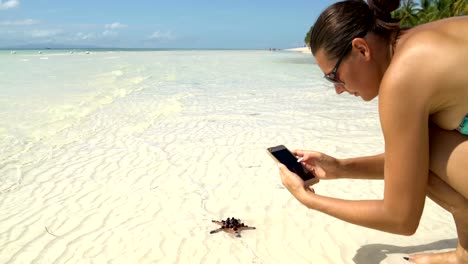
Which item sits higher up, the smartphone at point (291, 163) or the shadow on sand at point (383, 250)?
the smartphone at point (291, 163)

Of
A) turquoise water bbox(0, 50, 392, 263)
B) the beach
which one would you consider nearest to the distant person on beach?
the beach

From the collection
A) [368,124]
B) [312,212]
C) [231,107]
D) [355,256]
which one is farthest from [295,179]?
[231,107]

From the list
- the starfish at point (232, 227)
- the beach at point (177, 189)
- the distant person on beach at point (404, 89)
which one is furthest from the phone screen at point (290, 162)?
the starfish at point (232, 227)

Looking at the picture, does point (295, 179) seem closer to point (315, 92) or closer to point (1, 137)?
point (1, 137)

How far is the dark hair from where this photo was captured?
2057 millimetres

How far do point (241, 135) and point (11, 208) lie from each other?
4.30 meters

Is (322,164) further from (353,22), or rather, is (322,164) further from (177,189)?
(177,189)

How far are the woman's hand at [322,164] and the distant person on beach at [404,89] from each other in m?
0.75

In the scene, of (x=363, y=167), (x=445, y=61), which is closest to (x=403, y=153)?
(x=445, y=61)

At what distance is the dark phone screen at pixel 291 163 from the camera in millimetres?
2965

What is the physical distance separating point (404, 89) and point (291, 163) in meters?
1.23

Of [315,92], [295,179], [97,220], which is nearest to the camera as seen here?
[295,179]

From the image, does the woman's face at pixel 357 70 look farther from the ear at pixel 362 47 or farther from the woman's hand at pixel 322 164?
the woman's hand at pixel 322 164

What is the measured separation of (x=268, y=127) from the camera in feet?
29.1
